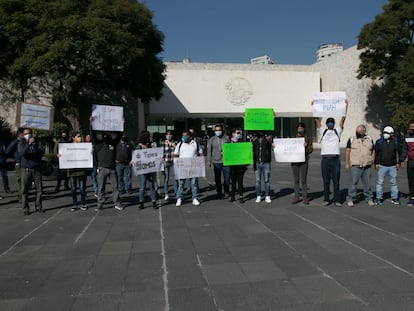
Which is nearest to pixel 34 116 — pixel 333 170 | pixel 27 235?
pixel 27 235

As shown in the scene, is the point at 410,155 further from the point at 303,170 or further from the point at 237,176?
the point at 237,176

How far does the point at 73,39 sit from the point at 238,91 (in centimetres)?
2189

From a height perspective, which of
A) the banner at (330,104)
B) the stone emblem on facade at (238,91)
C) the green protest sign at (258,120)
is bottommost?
the green protest sign at (258,120)

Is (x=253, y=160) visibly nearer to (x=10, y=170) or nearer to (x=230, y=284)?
(x=230, y=284)

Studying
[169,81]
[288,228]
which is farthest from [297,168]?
[169,81]

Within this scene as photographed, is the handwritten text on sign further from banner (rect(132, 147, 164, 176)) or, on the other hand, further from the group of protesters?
banner (rect(132, 147, 164, 176))

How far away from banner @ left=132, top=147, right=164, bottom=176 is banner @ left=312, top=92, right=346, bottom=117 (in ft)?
11.9

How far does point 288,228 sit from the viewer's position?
614cm

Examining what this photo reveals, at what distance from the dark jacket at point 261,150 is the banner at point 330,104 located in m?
1.28

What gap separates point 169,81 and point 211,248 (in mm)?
33965

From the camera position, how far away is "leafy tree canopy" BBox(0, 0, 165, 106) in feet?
63.4

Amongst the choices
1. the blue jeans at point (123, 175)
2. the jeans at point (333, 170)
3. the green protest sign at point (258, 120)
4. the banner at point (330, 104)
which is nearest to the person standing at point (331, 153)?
the jeans at point (333, 170)

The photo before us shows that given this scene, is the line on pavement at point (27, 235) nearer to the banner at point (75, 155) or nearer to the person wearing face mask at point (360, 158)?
the banner at point (75, 155)

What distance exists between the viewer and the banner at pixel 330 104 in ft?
26.2
